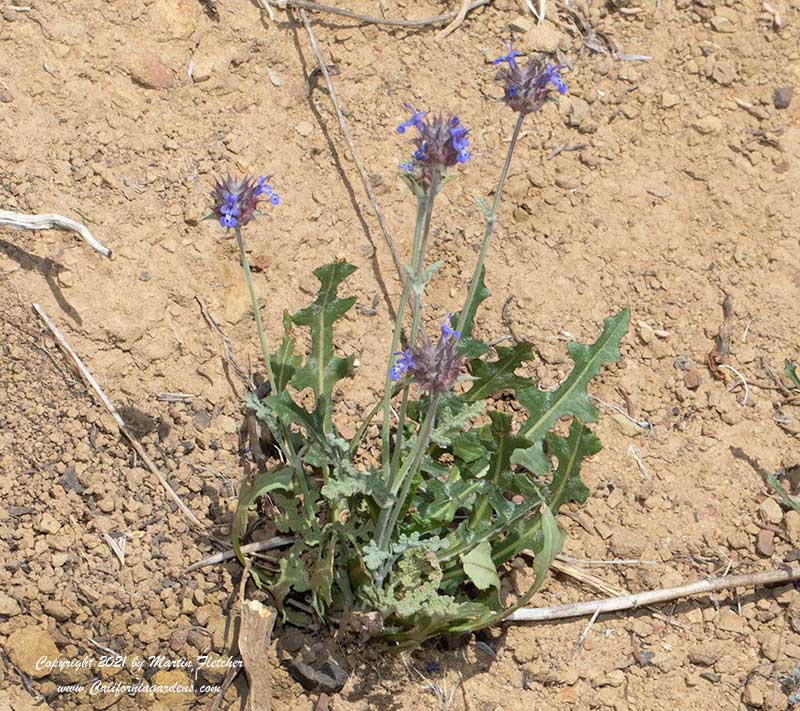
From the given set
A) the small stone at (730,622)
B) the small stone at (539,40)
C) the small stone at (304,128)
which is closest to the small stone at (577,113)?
the small stone at (539,40)

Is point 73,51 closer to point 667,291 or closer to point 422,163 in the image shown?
point 422,163

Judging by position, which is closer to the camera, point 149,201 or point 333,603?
point 333,603

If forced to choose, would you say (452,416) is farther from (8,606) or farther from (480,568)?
(8,606)

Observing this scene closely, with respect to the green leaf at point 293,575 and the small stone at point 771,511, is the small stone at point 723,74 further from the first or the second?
the green leaf at point 293,575

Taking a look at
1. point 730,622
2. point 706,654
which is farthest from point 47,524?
point 730,622

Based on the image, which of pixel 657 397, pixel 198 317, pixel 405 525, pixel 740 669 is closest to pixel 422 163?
pixel 405 525

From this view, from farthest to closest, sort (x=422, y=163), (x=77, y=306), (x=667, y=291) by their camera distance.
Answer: (x=667, y=291) → (x=77, y=306) → (x=422, y=163)
